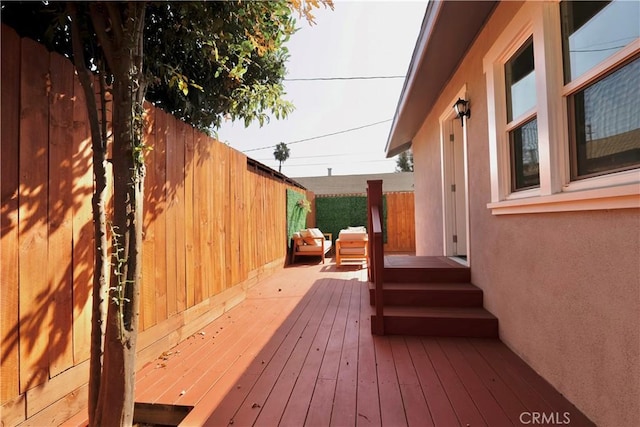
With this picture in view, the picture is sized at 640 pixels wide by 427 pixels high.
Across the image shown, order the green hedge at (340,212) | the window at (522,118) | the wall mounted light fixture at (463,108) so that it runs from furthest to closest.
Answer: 1. the green hedge at (340,212)
2. the wall mounted light fixture at (463,108)
3. the window at (522,118)

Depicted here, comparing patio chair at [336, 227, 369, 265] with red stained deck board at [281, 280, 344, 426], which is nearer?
red stained deck board at [281, 280, 344, 426]

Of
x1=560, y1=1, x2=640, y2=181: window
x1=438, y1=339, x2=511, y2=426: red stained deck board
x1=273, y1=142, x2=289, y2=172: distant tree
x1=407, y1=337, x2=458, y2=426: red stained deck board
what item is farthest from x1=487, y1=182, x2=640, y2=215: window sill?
x1=273, y1=142, x2=289, y2=172: distant tree

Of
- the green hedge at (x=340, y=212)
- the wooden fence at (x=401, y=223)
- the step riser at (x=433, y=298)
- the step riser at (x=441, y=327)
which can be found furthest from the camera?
the green hedge at (x=340, y=212)

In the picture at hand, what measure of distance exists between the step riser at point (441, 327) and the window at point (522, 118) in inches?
49.7

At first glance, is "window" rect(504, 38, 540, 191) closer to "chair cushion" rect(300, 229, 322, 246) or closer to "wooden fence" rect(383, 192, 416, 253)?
"chair cushion" rect(300, 229, 322, 246)

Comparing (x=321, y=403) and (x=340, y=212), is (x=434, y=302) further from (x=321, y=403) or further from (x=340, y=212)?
(x=340, y=212)

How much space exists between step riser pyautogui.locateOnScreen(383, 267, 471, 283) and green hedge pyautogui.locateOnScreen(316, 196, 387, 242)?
6608mm

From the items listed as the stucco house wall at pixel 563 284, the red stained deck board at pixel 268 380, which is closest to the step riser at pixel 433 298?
the stucco house wall at pixel 563 284

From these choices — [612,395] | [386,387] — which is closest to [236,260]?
[386,387]

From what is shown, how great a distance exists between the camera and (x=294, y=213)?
25.6 ft

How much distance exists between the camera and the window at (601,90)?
1400mm

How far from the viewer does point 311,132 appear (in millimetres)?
15797

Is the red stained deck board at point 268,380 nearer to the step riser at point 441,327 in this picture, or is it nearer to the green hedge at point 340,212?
the step riser at point 441,327

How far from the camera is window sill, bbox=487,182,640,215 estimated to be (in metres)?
1.27
